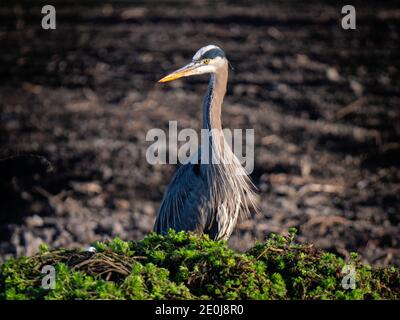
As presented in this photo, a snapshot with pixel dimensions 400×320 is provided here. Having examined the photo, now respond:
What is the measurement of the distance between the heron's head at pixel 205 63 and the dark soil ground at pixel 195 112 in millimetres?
2391

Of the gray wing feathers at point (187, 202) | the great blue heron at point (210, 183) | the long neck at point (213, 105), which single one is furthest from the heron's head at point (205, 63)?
the gray wing feathers at point (187, 202)

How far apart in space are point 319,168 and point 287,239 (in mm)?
5366

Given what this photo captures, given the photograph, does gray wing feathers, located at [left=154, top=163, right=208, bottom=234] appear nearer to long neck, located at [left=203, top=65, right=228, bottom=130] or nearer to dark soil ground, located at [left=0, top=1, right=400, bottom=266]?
long neck, located at [left=203, top=65, right=228, bottom=130]

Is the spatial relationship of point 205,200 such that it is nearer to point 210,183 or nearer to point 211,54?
point 210,183

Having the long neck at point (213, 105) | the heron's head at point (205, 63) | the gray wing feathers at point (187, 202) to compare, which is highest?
the heron's head at point (205, 63)

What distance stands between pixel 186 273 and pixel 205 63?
2940 mm

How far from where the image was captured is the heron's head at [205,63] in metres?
7.29

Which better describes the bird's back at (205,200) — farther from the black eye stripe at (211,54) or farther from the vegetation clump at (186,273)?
the vegetation clump at (186,273)

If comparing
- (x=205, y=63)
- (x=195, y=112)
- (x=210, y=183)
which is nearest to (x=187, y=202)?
(x=210, y=183)

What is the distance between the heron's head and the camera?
7.29 m

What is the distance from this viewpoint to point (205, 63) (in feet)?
24.0

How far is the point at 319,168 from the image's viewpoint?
1071 cm

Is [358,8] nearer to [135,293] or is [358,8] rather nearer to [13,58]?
[13,58]

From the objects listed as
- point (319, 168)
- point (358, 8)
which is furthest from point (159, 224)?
point (358, 8)
